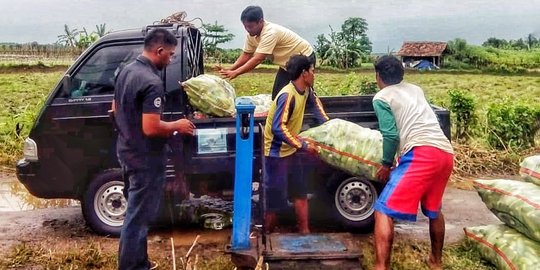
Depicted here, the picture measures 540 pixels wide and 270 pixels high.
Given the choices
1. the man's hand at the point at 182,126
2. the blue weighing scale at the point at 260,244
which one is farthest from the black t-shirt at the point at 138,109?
the blue weighing scale at the point at 260,244

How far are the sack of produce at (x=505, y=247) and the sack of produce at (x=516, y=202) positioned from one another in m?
0.07

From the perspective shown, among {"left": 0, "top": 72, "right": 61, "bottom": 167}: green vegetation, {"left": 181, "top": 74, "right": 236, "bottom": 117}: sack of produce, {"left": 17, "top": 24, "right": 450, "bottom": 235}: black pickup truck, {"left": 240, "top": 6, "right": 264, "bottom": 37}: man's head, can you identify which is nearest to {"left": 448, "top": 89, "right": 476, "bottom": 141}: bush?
{"left": 17, "top": 24, "right": 450, "bottom": 235}: black pickup truck

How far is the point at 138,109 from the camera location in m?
4.40

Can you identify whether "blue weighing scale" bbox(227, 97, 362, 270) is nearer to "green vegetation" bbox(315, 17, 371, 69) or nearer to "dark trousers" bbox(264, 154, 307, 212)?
"dark trousers" bbox(264, 154, 307, 212)

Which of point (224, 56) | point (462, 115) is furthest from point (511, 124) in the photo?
point (224, 56)

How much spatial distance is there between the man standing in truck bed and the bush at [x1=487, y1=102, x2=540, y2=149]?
454cm

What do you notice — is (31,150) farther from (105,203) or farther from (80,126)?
(105,203)

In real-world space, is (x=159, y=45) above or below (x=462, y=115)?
above

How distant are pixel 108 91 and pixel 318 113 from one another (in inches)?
80.5

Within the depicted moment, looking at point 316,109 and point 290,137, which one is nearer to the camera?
point 290,137

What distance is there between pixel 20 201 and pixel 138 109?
14.5 ft

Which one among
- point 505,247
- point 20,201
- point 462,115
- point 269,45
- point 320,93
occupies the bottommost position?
point 20,201

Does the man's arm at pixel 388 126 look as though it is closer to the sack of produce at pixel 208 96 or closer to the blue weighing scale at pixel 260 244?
the blue weighing scale at pixel 260 244

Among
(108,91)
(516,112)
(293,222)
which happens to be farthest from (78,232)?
(516,112)
